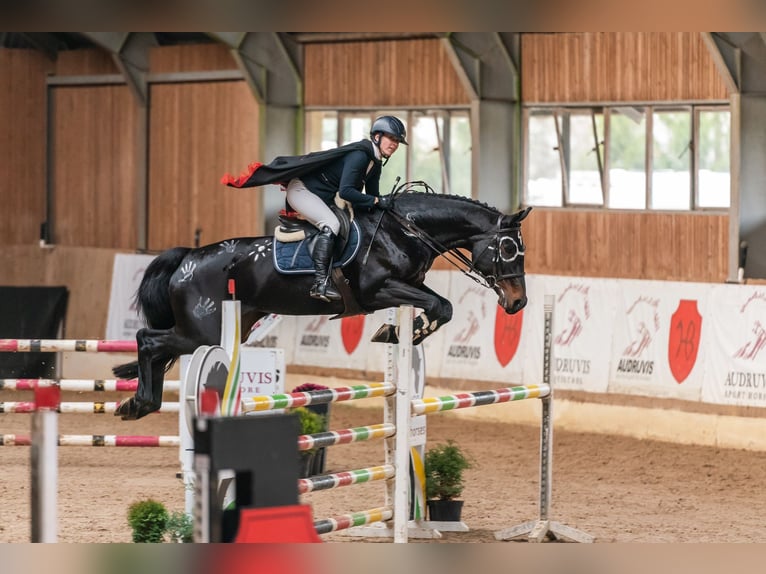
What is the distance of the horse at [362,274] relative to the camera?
26.8 feet

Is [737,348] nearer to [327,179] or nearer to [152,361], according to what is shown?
[327,179]

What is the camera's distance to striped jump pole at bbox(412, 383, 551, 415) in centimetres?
720

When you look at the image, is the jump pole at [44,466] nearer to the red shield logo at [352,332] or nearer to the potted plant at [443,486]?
the potted plant at [443,486]

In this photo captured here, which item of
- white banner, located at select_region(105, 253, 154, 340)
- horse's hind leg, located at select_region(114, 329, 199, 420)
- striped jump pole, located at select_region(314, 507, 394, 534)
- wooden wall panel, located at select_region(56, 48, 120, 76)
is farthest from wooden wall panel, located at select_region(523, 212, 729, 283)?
striped jump pole, located at select_region(314, 507, 394, 534)

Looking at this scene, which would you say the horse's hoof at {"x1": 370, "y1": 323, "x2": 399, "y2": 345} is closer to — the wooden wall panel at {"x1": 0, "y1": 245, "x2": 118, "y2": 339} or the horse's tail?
the horse's tail

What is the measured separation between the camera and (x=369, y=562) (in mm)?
4246

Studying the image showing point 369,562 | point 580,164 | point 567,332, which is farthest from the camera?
point 580,164

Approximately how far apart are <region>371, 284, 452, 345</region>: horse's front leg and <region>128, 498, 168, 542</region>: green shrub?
1.56m

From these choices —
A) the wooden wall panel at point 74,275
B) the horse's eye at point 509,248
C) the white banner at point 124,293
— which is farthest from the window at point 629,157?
the horse's eye at point 509,248

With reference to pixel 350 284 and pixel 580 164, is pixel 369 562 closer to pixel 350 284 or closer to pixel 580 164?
pixel 350 284

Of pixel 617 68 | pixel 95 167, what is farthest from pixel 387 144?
pixel 95 167

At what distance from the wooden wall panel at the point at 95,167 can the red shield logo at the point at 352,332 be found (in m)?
5.04
